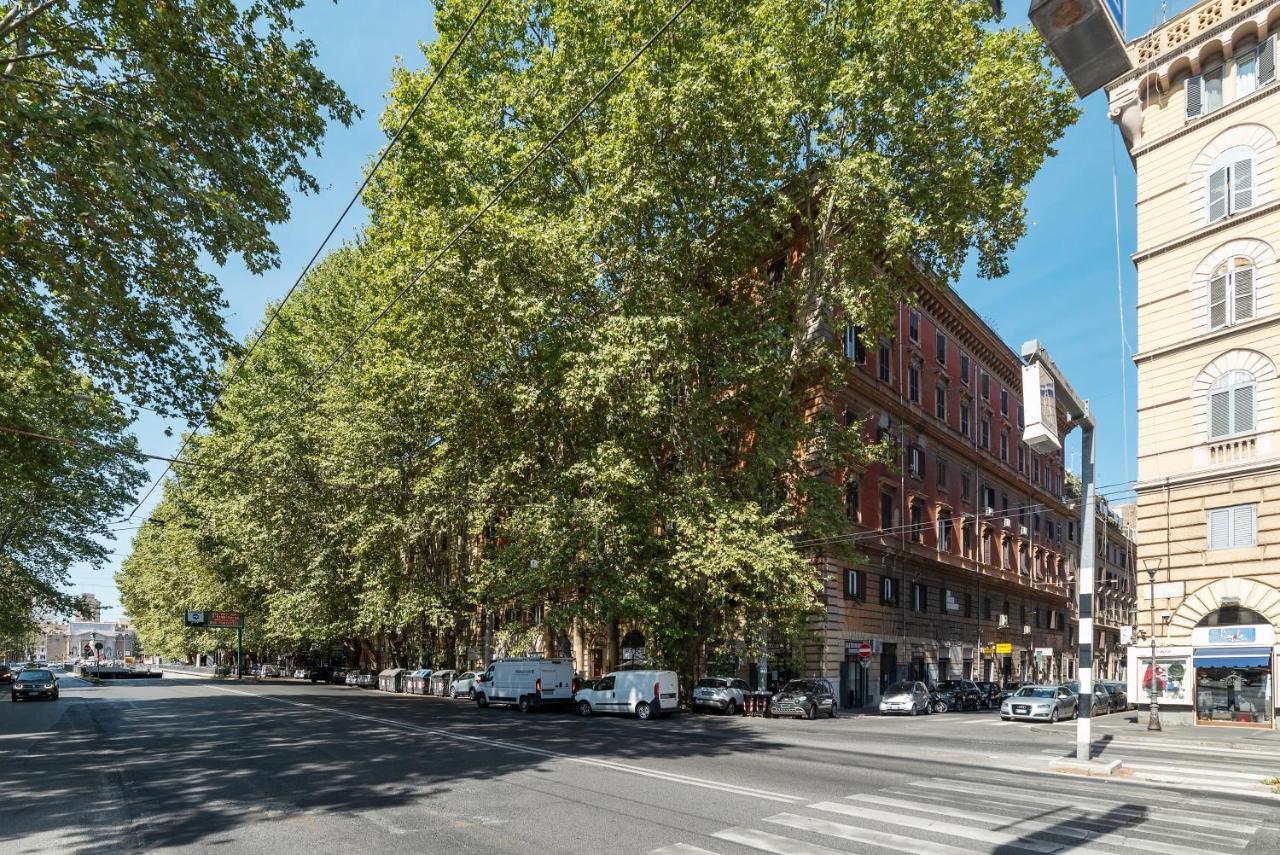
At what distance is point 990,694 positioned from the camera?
41844mm

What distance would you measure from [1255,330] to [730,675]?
22009 mm

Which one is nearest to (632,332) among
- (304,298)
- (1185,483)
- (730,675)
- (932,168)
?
(932,168)

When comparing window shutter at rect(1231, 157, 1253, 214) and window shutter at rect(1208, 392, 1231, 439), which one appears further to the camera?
window shutter at rect(1231, 157, 1253, 214)

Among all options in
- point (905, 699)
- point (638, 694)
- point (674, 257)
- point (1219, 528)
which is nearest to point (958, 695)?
point (905, 699)

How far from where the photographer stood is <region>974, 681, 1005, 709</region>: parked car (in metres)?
41.1

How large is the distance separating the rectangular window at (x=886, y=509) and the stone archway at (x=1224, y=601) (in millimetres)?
13400

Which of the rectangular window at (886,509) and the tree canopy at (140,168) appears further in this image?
the rectangular window at (886,509)

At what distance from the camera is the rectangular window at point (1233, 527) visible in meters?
25.0

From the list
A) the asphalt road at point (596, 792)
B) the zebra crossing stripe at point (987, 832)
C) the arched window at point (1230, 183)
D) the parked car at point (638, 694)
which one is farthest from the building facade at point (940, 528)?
the zebra crossing stripe at point (987, 832)

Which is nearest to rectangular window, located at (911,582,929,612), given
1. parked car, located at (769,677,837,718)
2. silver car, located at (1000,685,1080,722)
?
silver car, located at (1000,685,1080,722)

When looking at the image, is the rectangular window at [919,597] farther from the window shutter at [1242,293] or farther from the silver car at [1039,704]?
the window shutter at [1242,293]

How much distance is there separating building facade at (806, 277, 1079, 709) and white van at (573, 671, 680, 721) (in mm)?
7942

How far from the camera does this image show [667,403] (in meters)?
26.8

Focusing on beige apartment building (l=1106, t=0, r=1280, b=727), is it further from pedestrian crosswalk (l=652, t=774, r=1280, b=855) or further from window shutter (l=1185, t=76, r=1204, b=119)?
pedestrian crosswalk (l=652, t=774, r=1280, b=855)
